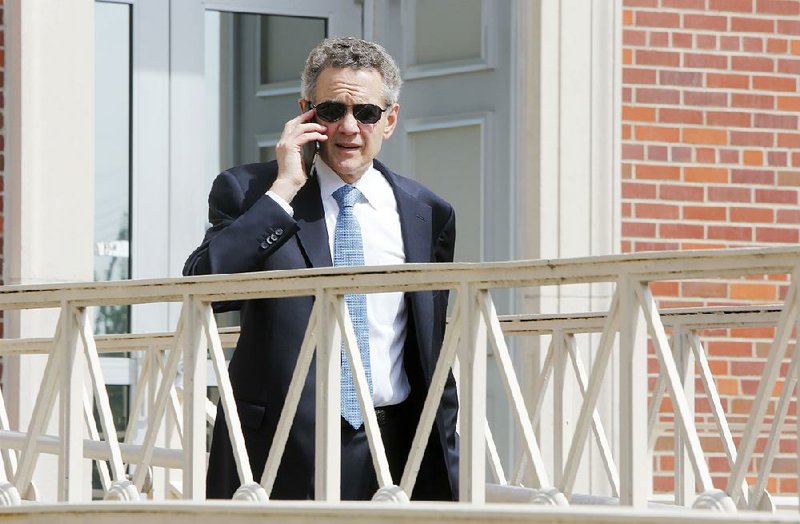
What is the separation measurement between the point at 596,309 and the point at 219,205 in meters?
2.88

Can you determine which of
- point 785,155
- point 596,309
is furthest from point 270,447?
point 785,155

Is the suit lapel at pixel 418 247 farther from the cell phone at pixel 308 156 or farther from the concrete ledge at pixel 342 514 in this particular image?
the concrete ledge at pixel 342 514

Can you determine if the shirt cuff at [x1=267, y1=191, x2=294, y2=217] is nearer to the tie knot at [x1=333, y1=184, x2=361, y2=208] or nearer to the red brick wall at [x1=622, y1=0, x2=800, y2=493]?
the tie knot at [x1=333, y1=184, x2=361, y2=208]

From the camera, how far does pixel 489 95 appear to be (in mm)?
6695

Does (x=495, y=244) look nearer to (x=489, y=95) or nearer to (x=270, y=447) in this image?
(x=489, y=95)

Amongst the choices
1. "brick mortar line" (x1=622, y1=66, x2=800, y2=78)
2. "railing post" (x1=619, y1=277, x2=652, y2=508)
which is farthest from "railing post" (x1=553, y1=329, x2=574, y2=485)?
"railing post" (x1=619, y1=277, x2=652, y2=508)

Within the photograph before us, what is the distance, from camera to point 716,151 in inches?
260

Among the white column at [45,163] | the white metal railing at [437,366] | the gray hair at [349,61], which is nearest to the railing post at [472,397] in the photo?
the white metal railing at [437,366]

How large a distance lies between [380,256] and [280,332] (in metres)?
0.27

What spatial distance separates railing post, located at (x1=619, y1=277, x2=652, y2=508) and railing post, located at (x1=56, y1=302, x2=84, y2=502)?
1.25 meters

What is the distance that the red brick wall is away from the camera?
257 inches

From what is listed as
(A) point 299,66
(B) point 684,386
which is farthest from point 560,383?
(A) point 299,66

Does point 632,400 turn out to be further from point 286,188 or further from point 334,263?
point 286,188

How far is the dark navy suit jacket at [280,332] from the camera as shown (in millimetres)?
3607
